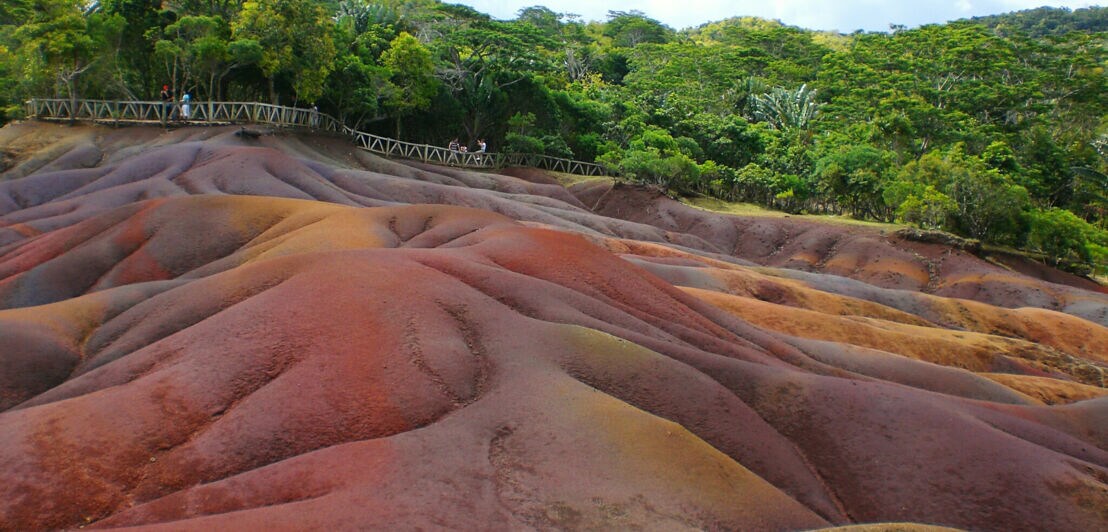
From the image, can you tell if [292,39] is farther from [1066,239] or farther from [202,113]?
[1066,239]

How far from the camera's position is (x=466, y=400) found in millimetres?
13516

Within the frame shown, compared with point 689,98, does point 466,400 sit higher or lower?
lower

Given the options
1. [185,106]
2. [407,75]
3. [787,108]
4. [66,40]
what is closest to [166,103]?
[185,106]

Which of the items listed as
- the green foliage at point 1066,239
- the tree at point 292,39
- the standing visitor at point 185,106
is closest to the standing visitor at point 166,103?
the standing visitor at point 185,106

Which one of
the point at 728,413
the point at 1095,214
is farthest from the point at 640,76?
the point at 728,413

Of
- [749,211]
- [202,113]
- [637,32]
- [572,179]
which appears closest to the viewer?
[202,113]

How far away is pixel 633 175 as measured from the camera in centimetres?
6531

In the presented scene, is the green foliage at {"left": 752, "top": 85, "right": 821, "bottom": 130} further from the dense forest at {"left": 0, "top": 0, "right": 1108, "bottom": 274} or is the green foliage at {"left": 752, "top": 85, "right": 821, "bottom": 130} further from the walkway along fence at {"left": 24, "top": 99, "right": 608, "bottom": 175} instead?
the walkway along fence at {"left": 24, "top": 99, "right": 608, "bottom": 175}

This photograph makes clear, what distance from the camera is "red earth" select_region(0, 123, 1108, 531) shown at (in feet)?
36.8

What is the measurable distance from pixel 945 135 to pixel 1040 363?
41821 mm

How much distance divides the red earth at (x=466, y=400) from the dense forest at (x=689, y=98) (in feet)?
93.9

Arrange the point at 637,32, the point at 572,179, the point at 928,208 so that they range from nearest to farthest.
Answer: the point at 928,208, the point at 572,179, the point at 637,32

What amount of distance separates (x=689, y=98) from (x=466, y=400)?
230 ft

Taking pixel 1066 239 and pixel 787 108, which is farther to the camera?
pixel 787 108
